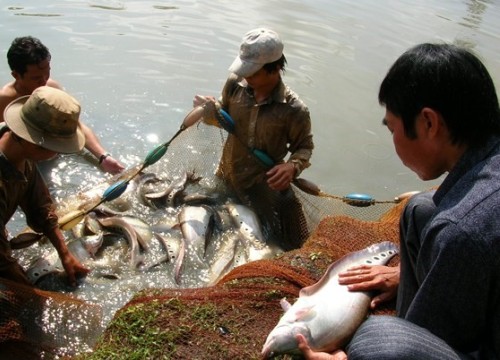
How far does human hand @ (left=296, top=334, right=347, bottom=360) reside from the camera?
279cm

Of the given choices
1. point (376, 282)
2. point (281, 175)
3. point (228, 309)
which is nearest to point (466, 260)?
point (376, 282)

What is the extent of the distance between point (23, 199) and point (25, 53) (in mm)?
2205

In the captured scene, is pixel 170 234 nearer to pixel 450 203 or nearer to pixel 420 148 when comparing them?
pixel 420 148

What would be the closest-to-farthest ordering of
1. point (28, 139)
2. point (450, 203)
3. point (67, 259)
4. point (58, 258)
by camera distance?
point (450, 203) → point (28, 139) → point (67, 259) → point (58, 258)

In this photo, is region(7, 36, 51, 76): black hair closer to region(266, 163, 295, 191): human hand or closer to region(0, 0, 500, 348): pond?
region(0, 0, 500, 348): pond

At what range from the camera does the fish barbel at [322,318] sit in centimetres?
293

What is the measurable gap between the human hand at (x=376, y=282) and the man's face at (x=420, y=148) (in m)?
1.14

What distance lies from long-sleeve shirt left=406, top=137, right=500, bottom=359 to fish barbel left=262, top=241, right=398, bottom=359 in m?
0.72

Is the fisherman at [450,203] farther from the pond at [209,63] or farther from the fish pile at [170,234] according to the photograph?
the pond at [209,63]

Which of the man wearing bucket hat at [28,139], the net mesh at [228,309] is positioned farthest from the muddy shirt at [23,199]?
the net mesh at [228,309]

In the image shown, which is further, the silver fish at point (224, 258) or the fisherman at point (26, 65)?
the fisherman at point (26, 65)

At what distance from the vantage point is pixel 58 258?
470cm

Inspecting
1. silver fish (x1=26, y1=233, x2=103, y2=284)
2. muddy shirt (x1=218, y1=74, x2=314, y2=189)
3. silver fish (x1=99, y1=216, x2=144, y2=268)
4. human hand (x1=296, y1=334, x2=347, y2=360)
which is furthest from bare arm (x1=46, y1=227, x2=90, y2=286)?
human hand (x1=296, y1=334, x2=347, y2=360)

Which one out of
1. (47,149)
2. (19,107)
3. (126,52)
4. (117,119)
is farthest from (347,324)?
(126,52)
